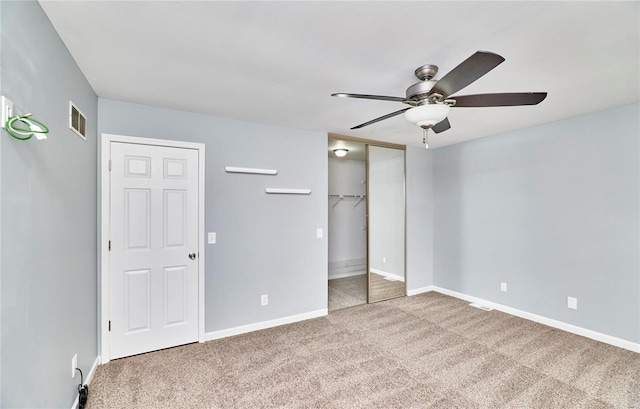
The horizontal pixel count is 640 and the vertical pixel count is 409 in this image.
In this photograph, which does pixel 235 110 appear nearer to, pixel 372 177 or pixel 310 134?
pixel 310 134

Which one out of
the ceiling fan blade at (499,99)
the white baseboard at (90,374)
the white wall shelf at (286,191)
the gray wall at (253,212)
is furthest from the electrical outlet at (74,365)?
the ceiling fan blade at (499,99)

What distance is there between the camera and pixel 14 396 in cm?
125

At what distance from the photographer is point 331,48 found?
1.85 m

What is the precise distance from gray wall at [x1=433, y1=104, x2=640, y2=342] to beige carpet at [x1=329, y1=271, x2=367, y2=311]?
1.45m

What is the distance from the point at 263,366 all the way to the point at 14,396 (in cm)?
171

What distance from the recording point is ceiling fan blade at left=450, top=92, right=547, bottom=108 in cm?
179

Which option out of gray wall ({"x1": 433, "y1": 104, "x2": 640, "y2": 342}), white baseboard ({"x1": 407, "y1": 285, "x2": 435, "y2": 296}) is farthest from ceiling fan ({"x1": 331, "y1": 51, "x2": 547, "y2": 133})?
white baseboard ({"x1": 407, "y1": 285, "x2": 435, "y2": 296})

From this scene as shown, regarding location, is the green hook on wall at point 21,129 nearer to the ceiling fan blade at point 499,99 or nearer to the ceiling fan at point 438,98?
the ceiling fan at point 438,98

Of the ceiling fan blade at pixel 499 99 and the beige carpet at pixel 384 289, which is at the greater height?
the ceiling fan blade at pixel 499 99

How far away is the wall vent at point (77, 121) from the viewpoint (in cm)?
196

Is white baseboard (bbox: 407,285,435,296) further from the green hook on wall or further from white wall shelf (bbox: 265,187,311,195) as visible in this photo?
the green hook on wall

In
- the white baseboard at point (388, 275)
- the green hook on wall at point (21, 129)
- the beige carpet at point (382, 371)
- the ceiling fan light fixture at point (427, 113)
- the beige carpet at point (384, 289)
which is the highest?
the ceiling fan light fixture at point (427, 113)

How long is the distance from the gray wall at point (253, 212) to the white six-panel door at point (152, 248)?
7.3 inches

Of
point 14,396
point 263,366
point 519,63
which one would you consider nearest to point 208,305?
point 263,366
